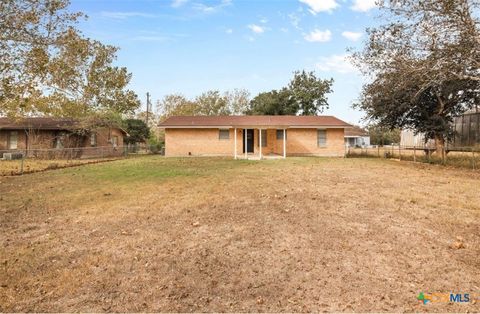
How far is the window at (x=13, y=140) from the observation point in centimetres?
2991

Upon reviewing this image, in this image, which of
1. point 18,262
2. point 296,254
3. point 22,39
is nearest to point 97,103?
point 22,39

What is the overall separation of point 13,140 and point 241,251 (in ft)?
111

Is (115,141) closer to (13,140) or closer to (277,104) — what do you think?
(13,140)

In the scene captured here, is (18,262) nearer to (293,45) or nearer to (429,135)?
(293,45)

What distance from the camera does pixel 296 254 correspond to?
458 centimetres

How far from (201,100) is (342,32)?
4086cm

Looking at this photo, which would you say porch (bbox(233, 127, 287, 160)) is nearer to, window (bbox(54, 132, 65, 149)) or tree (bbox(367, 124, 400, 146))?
window (bbox(54, 132, 65, 149))

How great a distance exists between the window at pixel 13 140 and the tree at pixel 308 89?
108ft

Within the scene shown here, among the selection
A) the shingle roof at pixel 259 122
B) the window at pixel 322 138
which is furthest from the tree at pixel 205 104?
the window at pixel 322 138

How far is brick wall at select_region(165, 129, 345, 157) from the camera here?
2595cm

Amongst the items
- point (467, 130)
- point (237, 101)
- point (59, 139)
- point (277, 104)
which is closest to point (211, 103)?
point (237, 101)

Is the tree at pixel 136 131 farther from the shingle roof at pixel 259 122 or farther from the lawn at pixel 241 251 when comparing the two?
the lawn at pixel 241 251

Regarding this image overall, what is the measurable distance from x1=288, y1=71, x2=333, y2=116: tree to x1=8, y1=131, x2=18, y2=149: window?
3303cm

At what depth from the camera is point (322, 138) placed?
2670 centimetres
